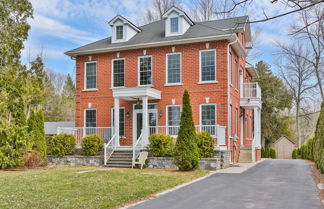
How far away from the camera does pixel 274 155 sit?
106ft

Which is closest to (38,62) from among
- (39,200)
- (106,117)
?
(106,117)

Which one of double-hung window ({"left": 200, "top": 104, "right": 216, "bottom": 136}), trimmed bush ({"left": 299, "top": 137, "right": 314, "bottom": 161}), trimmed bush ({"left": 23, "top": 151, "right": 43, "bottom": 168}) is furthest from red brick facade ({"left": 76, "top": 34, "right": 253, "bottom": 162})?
trimmed bush ({"left": 299, "top": 137, "right": 314, "bottom": 161})

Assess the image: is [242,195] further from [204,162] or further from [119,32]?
[119,32]

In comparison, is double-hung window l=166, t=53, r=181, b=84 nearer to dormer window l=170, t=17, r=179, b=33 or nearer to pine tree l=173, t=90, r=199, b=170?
dormer window l=170, t=17, r=179, b=33

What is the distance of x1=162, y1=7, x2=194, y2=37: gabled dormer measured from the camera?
1931cm

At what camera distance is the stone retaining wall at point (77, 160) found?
17219mm

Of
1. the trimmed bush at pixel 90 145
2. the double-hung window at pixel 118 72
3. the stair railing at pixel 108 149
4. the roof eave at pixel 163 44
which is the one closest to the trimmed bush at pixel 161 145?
the stair railing at pixel 108 149

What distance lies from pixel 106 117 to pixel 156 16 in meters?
17.4

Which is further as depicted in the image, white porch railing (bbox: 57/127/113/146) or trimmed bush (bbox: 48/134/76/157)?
white porch railing (bbox: 57/127/113/146)

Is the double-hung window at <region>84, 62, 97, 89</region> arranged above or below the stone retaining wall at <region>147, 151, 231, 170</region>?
above

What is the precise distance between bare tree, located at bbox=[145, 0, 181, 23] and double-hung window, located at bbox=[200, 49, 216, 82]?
1698 centimetres

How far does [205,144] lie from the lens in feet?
51.0

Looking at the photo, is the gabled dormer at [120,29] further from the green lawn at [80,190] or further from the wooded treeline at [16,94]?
the green lawn at [80,190]

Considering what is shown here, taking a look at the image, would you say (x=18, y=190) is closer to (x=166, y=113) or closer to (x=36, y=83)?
(x=166, y=113)
